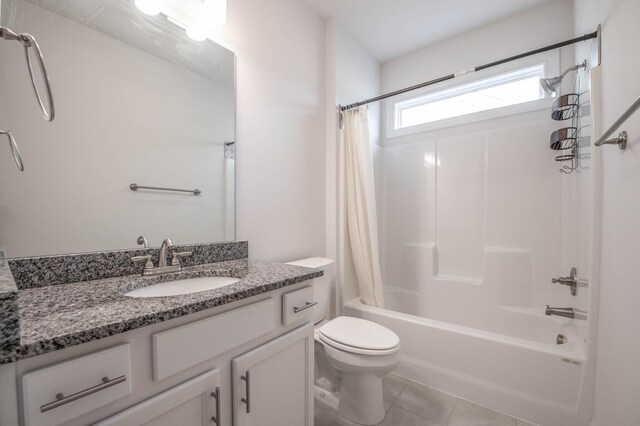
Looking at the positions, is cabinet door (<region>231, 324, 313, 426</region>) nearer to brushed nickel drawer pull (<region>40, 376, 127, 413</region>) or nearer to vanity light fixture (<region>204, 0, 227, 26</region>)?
brushed nickel drawer pull (<region>40, 376, 127, 413</region>)

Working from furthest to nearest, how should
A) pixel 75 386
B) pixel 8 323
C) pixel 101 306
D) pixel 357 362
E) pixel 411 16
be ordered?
1. pixel 411 16
2. pixel 357 362
3. pixel 101 306
4. pixel 75 386
5. pixel 8 323

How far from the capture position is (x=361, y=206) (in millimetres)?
2078

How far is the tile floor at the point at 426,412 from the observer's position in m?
1.43

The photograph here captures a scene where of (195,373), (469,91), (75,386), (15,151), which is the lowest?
(195,373)

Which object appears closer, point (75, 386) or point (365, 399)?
point (75, 386)

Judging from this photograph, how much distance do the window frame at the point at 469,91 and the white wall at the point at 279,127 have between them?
3.06 ft

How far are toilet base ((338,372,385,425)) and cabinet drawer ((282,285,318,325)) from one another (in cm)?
62

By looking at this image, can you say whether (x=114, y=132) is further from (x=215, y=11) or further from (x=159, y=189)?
(x=215, y=11)

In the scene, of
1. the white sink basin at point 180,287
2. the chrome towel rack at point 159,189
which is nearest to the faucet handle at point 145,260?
the white sink basin at point 180,287

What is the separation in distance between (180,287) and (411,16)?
242 centimetres

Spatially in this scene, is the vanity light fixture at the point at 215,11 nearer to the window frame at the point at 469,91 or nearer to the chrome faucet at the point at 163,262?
the chrome faucet at the point at 163,262

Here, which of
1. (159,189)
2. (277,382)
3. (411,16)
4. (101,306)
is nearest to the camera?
(101,306)

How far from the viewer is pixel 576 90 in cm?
175

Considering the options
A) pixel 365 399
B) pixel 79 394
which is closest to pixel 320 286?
pixel 365 399
